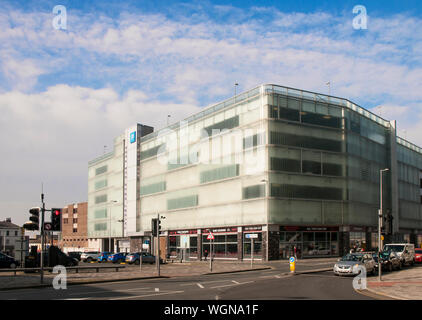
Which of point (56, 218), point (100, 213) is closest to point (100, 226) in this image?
point (100, 213)

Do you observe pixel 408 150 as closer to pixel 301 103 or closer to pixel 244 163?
pixel 301 103

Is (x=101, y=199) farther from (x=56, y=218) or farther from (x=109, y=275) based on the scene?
(x=56, y=218)

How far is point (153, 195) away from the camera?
8425 centimetres

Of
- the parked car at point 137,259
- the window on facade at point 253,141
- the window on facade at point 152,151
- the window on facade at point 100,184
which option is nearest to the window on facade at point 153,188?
the window on facade at point 152,151

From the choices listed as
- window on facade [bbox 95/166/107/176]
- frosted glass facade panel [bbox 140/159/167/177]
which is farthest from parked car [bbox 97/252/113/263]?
window on facade [bbox 95/166/107/176]

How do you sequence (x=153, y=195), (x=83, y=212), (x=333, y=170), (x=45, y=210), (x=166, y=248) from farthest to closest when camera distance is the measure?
1. (x=83, y=212)
2. (x=153, y=195)
3. (x=166, y=248)
4. (x=333, y=170)
5. (x=45, y=210)

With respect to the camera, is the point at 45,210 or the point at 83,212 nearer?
the point at 45,210

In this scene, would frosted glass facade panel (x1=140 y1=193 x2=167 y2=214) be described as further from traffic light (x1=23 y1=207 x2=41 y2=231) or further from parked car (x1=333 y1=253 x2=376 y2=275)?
traffic light (x1=23 y1=207 x2=41 y2=231)

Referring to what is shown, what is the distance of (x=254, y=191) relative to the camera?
61.1 metres

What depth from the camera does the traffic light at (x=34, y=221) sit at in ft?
85.8

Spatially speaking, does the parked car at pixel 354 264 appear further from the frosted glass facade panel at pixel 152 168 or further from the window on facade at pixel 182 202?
the frosted glass facade panel at pixel 152 168

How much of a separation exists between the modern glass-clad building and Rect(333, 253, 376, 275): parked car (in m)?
25.3

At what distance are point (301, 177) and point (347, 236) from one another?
1101cm
